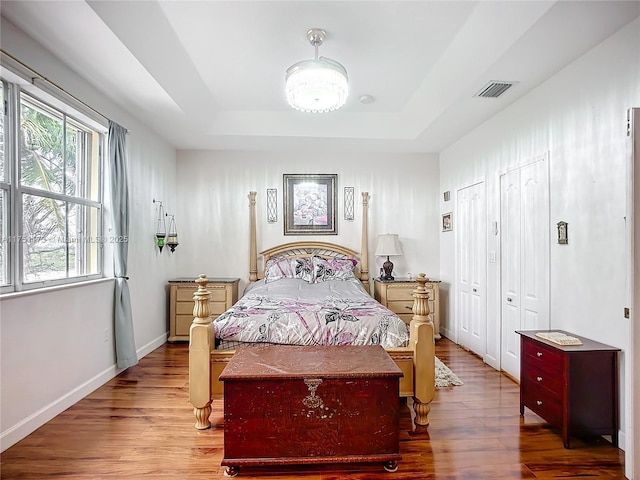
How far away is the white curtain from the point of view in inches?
132

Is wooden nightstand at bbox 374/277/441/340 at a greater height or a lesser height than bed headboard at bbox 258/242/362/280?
lesser

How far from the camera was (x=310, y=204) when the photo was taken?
514cm

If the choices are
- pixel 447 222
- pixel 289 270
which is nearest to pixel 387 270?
pixel 447 222

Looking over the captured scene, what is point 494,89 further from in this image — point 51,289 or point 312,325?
point 51,289

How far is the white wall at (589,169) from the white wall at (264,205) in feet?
6.64

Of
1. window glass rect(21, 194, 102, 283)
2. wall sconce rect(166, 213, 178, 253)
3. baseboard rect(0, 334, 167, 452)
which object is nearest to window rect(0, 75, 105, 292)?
window glass rect(21, 194, 102, 283)

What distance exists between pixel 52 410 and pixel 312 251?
10.8ft

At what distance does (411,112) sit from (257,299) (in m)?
2.86

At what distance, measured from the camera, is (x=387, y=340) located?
2762 millimetres

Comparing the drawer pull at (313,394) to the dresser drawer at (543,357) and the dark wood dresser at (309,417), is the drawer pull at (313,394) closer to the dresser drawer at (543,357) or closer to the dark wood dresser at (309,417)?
the dark wood dresser at (309,417)

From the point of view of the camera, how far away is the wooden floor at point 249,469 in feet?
6.51

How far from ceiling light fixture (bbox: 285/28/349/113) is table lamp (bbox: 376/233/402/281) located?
2.49 m

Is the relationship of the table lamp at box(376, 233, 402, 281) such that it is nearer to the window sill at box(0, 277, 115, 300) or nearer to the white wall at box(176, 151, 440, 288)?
the white wall at box(176, 151, 440, 288)

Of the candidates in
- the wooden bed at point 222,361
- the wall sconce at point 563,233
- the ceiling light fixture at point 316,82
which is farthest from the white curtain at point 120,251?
the wall sconce at point 563,233
